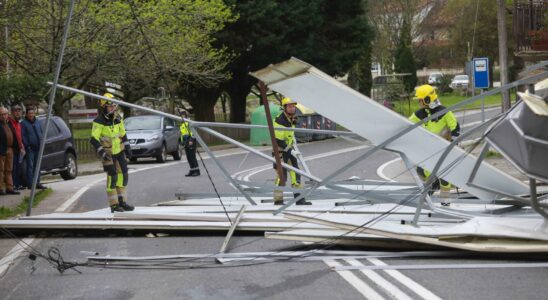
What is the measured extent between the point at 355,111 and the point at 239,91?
36.3 meters

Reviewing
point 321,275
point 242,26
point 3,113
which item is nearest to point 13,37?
point 3,113

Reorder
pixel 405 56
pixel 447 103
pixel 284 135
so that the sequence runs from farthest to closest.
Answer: pixel 405 56 → pixel 447 103 → pixel 284 135

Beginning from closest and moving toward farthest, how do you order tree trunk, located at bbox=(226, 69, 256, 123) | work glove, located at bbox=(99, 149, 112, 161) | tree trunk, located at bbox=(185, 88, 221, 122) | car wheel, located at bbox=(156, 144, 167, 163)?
work glove, located at bbox=(99, 149, 112, 161) < car wheel, located at bbox=(156, 144, 167, 163) < tree trunk, located at bbox=(185, 88, 221, 122) < tree trunk, located at bbox=(226, 69, 256, 123)

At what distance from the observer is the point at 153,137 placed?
28.5 m

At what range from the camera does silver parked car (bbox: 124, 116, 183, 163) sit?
92.3ft

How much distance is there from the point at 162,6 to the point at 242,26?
10.5m

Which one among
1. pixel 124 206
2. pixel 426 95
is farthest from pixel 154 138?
pixel 426 95

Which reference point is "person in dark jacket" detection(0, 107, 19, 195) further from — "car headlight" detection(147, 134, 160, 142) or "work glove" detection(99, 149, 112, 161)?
"car headlight" detection(147, 134, 160, 142)

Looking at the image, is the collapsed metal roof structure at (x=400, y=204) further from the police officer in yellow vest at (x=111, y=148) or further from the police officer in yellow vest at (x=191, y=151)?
the police officer in yellow vest at (x=191, y=151)

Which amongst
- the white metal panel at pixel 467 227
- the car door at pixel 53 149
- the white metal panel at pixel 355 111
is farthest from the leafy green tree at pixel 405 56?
the white metal panel at pixel 467 227

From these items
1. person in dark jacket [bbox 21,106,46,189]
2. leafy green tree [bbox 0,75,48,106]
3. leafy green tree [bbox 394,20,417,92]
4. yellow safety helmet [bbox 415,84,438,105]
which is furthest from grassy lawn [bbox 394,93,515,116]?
yellow safety helmet [bbox 415,84,438,105]

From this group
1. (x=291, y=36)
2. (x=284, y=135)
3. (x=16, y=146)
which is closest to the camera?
(x=284, y=135)

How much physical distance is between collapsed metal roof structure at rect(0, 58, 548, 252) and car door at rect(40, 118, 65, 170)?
9542 millimetres

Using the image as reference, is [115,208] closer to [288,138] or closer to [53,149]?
[288,138]
